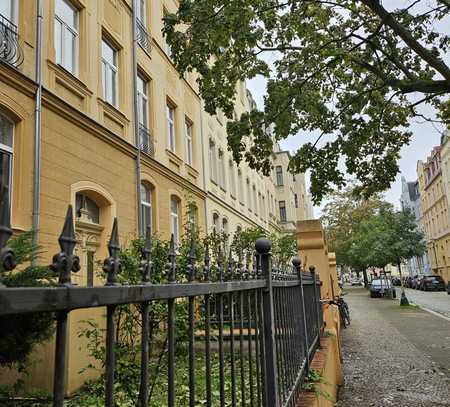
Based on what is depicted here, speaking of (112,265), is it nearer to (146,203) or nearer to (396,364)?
(396,364)

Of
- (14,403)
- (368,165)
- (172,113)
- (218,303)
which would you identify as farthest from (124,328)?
(172,113)

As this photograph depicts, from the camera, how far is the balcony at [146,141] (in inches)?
490

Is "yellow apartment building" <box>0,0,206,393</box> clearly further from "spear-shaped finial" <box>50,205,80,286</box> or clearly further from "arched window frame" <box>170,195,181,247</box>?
"spear-shaped finial" <box>50,205,80,286</box>

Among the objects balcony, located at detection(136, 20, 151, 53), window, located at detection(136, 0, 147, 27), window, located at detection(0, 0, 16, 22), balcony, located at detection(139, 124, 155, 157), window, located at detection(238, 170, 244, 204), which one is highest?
window, located at detection(136, 0, 147, 27)

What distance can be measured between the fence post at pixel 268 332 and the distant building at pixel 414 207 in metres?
65.1

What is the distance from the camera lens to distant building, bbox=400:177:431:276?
64.4 m

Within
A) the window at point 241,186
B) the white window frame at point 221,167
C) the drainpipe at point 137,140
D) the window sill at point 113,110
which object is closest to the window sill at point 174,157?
the drainpipe at point 137,140

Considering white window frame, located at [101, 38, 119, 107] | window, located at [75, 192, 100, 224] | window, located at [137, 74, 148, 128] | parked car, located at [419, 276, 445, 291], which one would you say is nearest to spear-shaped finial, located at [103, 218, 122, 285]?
window, located at [75, 192, 100, 224]

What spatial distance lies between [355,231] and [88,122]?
39.5 metres

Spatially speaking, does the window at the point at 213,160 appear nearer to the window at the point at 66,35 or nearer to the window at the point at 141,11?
the window at the point at 141,11

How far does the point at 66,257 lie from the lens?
3.32 ft

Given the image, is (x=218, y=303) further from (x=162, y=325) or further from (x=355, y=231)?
(x=355, y=231)

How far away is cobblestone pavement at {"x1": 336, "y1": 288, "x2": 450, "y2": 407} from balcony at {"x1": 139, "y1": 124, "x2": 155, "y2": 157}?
7660mm

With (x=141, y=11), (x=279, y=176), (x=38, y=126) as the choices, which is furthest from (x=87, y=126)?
(x=279, y=176)
